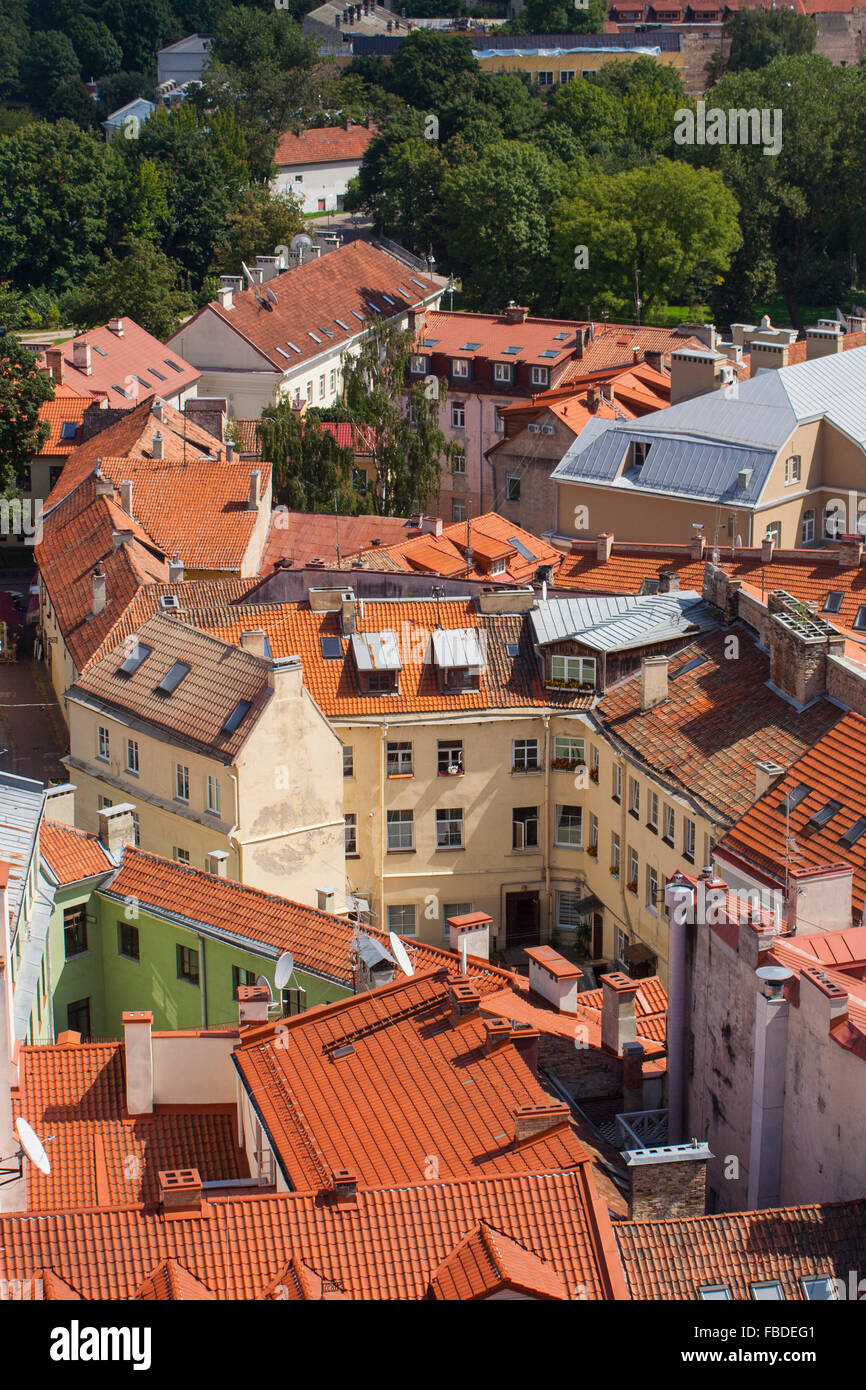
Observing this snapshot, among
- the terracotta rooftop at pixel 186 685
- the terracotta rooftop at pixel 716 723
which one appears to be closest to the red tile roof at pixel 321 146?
the terracotta rooftop at pixel 186 685

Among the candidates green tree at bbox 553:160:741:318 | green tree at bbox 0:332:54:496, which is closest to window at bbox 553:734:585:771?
green tree at bbox 0:332:54:496

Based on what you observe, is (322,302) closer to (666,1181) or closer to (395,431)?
(395,431)

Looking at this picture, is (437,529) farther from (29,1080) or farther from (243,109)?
(243,109)

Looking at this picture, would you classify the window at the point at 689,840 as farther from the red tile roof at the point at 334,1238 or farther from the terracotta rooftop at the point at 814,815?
the red tile roof at the point at 334,1238

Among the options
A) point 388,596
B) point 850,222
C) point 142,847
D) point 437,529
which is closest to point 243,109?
point 850,222

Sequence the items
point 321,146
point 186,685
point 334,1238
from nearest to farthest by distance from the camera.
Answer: point 334,1238, point 186,685, point 321,146

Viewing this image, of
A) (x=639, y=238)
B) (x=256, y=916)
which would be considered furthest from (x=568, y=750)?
(x=639, y=238)

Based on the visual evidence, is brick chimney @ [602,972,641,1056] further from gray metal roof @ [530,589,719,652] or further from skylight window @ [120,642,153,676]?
skylight window @ [120,642,153,676]
